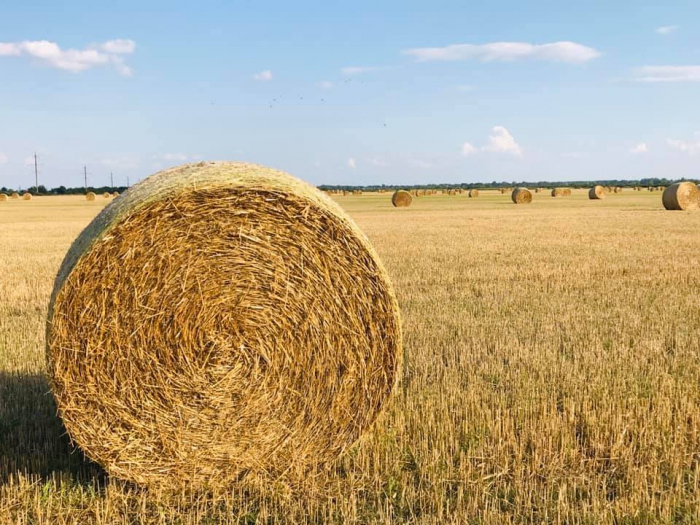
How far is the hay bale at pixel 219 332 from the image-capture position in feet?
14.0

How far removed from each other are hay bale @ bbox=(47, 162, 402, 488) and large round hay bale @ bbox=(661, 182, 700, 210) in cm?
3201

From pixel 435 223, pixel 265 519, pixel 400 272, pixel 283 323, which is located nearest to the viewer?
pixel 265 519

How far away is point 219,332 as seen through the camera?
4.50 m

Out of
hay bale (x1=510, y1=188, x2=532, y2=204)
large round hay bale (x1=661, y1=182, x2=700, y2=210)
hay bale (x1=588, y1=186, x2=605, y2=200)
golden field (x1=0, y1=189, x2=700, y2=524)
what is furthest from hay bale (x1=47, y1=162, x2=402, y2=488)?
hay bale (x1=588, y1=186, x2=605, y2=200)

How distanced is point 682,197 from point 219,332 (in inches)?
1297

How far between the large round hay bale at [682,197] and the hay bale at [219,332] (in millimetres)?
32012

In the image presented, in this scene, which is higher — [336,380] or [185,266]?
[185,266]

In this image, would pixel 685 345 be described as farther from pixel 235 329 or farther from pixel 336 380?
pixel 235 329

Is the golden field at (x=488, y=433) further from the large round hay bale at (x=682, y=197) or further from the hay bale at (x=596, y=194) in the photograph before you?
the hay bale at (x=596, y=194)

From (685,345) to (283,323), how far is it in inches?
185

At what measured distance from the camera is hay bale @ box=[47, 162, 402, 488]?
14.0 feet

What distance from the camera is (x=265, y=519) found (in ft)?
12.7

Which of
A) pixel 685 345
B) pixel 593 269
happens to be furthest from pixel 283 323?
pixel 593 269

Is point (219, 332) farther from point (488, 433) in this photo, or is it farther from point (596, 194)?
point (596, 194)
